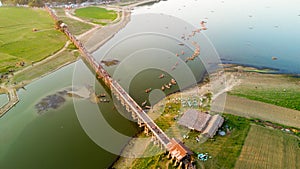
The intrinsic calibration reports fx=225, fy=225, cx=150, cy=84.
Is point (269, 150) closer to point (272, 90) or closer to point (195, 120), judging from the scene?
point (195, 120)

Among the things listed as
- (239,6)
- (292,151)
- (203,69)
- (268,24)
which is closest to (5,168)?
(292,151)

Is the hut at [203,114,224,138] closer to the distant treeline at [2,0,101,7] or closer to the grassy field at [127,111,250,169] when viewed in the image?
the grassy field at [127,111,250,169]

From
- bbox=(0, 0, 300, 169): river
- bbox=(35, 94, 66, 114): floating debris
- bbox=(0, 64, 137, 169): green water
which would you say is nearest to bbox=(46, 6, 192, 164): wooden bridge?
bbox=(0, 0, 300, 169): river

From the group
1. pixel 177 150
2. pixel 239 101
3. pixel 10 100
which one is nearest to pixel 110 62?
pixel 10 100

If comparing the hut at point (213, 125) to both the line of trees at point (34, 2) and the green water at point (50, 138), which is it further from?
the line of trees at point (34, 2)

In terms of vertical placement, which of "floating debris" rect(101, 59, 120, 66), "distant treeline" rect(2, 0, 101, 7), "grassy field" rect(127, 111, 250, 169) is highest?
"distant treeline" rect(2, 0, 101, 7)
